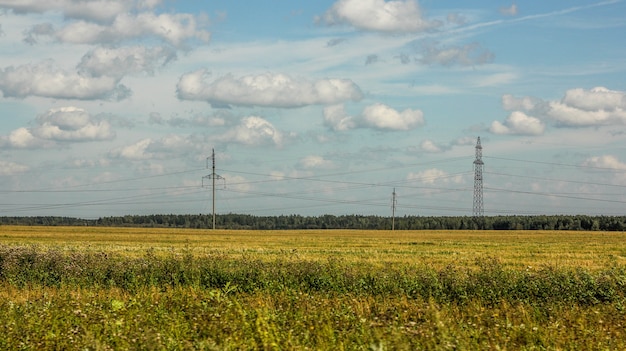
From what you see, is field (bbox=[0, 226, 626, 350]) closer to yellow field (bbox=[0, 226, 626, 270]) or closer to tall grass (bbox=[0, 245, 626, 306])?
tall grass (bbox=[0, 245, 626, 306])

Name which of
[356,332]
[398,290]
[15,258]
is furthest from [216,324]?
[15,258]

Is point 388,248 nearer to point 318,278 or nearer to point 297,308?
point 318,278

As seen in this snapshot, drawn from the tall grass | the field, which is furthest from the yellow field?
the field

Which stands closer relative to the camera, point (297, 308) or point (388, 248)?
point (297, 308)

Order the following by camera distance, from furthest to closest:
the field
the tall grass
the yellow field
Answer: the yellow field
the tall grass
the field

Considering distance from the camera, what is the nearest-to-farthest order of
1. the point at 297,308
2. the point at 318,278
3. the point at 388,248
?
the point at 297,308, the point at 318,278, the point at 388,248

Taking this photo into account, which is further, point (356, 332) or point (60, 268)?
point (60, 268)

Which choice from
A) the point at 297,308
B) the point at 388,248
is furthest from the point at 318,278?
the point at 388,248

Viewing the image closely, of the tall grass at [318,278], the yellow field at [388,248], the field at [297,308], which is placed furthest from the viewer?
the yellow field at [388,248]

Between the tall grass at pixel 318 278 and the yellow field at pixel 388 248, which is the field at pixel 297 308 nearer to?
the tall grass at pixel 318 278

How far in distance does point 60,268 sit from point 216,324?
15.7 metres

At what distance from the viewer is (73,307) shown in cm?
1434

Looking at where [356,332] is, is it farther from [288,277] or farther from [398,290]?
[288,277]

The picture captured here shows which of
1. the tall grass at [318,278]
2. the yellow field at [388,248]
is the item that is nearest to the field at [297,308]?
the tall grass at [318,278]
